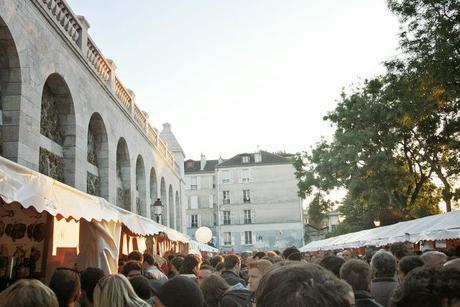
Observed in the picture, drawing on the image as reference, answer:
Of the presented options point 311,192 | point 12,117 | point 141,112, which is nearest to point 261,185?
point 311,192

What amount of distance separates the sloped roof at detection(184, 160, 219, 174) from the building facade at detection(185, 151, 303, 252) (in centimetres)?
264

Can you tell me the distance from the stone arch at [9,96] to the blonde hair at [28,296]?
6.35 m

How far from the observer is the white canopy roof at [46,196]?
16.7ft

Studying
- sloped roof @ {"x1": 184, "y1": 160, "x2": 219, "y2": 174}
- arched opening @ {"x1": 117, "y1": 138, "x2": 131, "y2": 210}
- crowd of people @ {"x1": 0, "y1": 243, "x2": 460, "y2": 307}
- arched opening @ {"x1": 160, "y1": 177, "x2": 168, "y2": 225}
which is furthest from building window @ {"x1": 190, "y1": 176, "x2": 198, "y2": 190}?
crowd of people @ {"x1": 0, "y1": 243, "x2": 460, "y2": 307}

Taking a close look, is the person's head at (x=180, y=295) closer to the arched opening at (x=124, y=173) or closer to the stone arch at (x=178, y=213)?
the arched opening at (x=124, y=173)

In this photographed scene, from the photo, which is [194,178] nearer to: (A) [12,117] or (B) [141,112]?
(B) [141,112]

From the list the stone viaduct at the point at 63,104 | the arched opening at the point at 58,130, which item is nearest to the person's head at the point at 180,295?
the stone viaduct at the point at 63,104

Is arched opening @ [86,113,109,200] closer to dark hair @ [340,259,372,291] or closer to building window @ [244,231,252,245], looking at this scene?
dark hair @ [340,259,372,291]

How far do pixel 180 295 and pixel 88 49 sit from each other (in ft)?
38.7

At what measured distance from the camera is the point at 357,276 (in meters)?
4.18

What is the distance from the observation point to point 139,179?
21.1 meters

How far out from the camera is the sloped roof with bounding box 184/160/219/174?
6956 centimetres

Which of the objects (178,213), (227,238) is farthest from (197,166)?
(178,213)

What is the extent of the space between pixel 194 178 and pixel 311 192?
123ft
